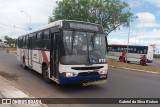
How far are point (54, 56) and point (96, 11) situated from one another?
3007 centimetres

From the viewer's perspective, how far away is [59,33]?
36.0 feet

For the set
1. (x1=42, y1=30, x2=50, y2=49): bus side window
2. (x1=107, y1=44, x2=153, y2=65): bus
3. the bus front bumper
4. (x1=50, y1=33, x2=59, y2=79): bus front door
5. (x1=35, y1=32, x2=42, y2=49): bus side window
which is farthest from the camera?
(x1=107, y1=44, x2=153, y2=65): bus

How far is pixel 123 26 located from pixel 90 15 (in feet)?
22.7

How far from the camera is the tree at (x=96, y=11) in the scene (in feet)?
130

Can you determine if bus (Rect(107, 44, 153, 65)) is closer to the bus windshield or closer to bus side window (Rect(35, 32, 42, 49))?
bus side window (Rect(35, 32, 42, 49))

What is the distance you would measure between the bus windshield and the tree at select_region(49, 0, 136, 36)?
92.2ft

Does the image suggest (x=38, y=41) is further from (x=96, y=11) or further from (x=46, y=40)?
(x=96, y=11)

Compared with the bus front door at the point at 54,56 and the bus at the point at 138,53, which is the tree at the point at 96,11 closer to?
the bus at the point at 138,53

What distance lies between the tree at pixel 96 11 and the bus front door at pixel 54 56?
91.2ft

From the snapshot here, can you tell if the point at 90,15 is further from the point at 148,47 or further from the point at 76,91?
the point at 76,91

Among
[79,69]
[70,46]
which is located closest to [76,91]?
[79,69]

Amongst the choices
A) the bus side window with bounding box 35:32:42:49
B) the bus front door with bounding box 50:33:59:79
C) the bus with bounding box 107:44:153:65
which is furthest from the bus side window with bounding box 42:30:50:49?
the bus with bounding box 107:44:153:65

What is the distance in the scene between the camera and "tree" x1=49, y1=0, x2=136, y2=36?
130 feet

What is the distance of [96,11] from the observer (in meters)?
40.6
